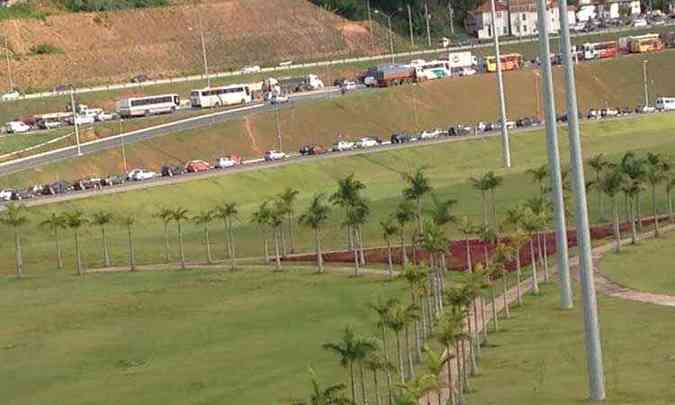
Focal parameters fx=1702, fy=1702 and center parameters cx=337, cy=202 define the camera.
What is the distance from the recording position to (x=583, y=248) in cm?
4853

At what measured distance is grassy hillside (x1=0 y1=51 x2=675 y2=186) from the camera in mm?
140875

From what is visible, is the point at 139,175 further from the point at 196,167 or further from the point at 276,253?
the point at 276,253

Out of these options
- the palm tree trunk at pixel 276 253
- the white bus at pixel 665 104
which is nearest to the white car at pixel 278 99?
the white bus at pixel 665 104

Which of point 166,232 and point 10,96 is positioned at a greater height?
point 10,96

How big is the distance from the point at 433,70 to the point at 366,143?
122 feet

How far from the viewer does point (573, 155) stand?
158 ft

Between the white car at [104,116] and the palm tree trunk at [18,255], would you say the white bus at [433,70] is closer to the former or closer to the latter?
the white car at [104,116]

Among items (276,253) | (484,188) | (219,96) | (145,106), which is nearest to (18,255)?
(276,253)

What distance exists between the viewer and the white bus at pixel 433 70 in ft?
590

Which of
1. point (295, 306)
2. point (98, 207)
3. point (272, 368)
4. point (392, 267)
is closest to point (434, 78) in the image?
point (98, 207)

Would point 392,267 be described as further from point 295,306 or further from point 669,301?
point 669,301

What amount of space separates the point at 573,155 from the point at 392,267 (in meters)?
35.9

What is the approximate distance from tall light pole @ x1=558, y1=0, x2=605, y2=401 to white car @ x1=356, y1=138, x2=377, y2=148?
96.6 meters

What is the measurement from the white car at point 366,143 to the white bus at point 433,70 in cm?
2877
